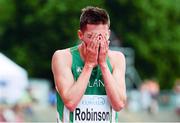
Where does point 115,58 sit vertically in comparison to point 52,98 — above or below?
above

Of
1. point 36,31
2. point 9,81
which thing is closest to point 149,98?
point 36,31

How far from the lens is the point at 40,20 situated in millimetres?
37500

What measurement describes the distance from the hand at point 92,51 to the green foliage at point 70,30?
30.1 meters

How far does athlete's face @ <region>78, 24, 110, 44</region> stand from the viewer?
565 cm

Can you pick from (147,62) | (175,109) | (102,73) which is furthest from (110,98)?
(147,62)

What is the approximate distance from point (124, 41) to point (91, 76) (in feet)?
112

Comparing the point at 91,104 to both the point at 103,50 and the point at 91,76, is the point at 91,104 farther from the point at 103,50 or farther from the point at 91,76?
the point at 103,50

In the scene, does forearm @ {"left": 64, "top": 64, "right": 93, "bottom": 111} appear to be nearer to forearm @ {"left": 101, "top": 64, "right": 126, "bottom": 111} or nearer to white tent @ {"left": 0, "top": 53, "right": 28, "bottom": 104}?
forearm @ {"left": 101, "top": 64, "right": 126, "bottom": 111}

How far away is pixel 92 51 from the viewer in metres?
5.61

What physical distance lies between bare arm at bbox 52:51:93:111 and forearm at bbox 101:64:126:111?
103mm

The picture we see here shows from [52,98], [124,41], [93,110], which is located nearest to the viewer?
[93,110]

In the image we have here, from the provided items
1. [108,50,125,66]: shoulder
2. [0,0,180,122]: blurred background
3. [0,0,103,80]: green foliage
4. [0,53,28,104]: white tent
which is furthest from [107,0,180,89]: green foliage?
[108,50,125,66]: shoulder

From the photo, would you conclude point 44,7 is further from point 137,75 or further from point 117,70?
point 117,70

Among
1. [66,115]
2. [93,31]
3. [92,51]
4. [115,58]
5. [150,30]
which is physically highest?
[93,31]
